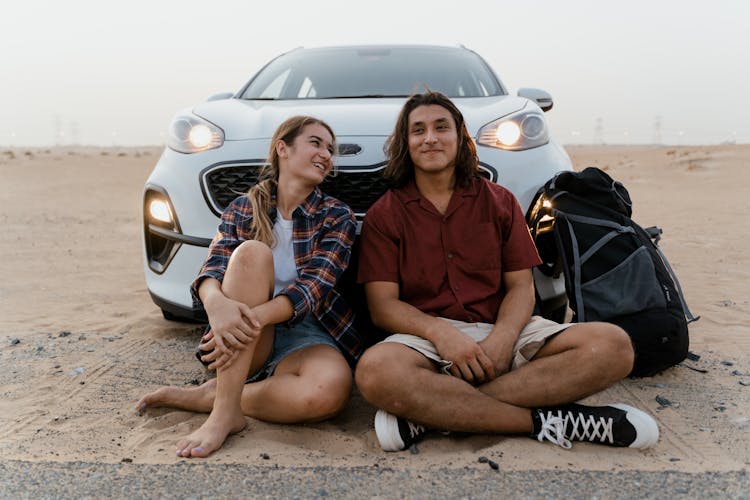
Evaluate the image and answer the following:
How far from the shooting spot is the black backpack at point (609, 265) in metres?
3.23

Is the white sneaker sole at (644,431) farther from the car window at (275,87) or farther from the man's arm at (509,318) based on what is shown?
the car window at (275,87)

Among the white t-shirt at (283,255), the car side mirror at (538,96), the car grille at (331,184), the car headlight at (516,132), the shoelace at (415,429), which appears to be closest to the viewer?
the shoelace at (415,429)

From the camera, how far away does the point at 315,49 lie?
5223 millimetres

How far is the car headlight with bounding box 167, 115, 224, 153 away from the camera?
3.62 m

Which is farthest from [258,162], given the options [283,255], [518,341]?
[518,341]

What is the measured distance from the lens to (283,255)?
3064 millimetres

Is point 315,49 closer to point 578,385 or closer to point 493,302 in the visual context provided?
point 493,302

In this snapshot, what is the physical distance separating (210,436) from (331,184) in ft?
4.44

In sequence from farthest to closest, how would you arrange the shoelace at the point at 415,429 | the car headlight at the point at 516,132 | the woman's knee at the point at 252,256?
the car headlight at the point at 516,132, the woman's knee at the point at 252,256, the shoelace at the point at 415,429

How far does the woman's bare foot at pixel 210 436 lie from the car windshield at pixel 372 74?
2315 millimetres

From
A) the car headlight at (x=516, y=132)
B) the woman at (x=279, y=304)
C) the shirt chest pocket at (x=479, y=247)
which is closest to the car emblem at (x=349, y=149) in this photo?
the woman at (x=279, y=304)

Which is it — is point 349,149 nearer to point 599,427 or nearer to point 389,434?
point 389,434

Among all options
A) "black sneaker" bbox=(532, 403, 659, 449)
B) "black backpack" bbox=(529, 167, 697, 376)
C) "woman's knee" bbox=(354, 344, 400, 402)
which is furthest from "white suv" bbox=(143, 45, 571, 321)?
"black sneaker" bbox=(532, 403, 659, 449)

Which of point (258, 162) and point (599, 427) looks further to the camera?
point (258, 162)
